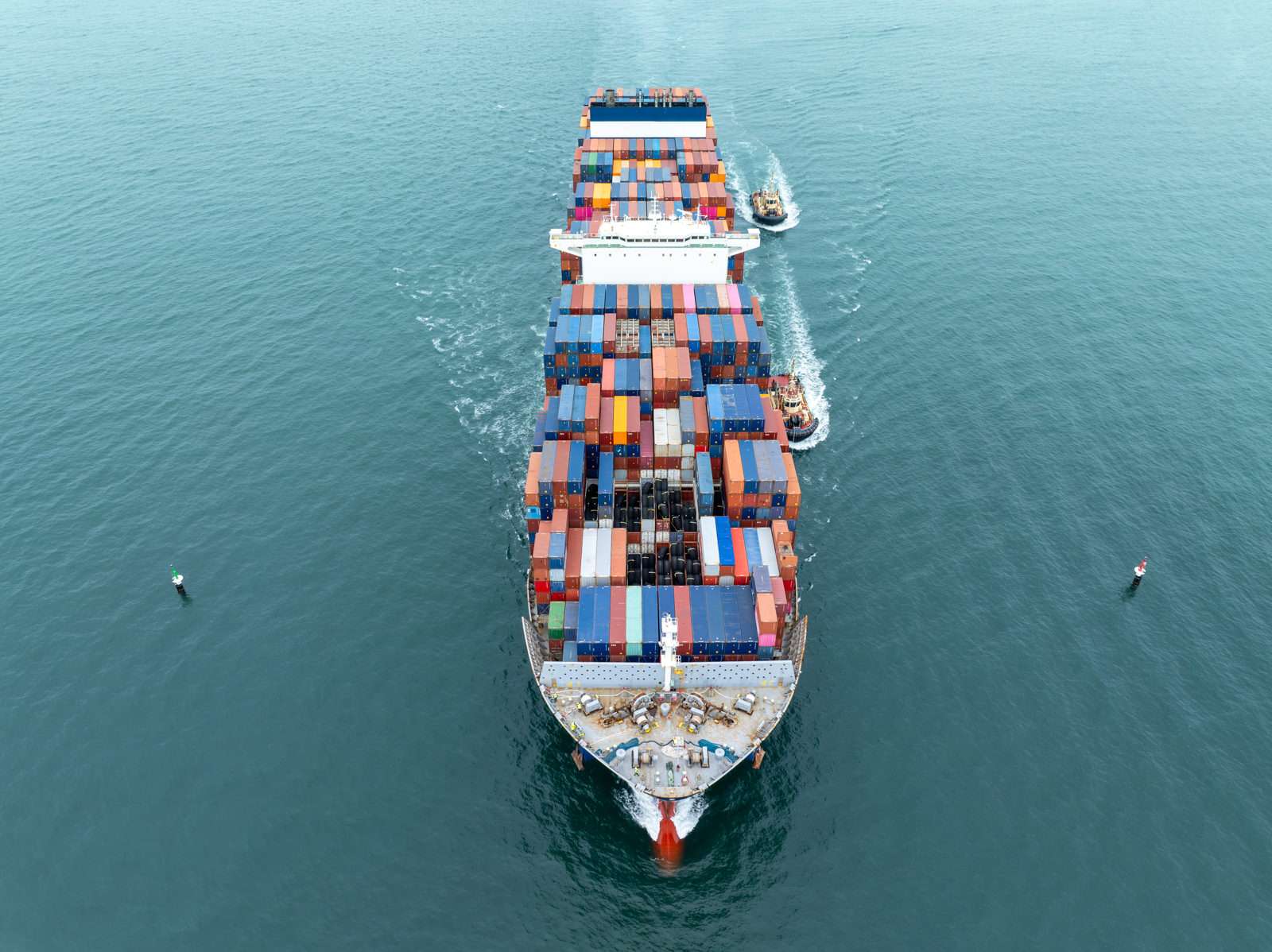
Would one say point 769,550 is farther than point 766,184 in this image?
No

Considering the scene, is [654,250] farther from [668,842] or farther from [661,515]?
[668,842]

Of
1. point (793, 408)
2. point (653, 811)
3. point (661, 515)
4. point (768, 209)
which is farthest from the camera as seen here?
point (768, 209)

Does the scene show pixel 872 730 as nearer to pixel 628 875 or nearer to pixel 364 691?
pixel 628 875

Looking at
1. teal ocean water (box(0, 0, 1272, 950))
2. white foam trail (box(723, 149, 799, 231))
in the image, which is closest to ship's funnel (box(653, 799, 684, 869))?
teal ocean water (box(0, 0, 1272, 950))

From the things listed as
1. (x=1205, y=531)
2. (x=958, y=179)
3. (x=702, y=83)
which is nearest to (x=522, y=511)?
(x=1205, y=531)

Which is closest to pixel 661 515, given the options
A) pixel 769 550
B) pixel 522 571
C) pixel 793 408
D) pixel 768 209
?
pixel 769 550

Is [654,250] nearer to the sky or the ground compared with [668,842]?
nearer to the sky

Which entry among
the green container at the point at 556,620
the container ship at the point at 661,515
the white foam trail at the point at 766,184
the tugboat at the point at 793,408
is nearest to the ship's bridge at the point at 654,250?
the container ship at the point at 661,515
